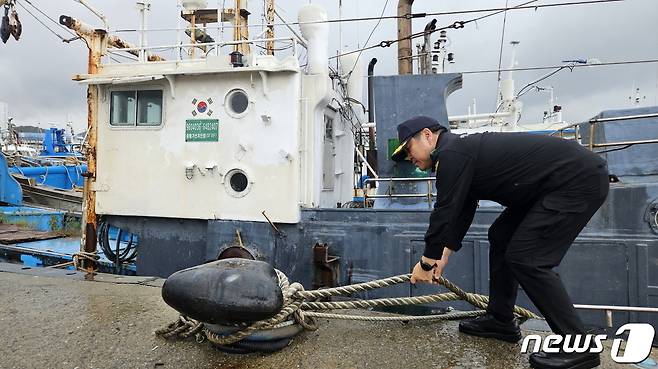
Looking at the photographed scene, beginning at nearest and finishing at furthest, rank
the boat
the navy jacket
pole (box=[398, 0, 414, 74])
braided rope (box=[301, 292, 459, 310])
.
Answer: the navy jacket, braided rope (box=[301, 292, 459, 310]), the boat, pole (box=[398, 0, 414, 74])

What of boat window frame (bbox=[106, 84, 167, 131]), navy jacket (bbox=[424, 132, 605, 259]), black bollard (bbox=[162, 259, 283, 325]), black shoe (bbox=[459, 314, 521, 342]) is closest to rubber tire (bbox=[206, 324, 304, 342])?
black bollard (bbox=[162, 259, 283, 325])

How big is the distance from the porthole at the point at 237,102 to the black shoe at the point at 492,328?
14.5ft

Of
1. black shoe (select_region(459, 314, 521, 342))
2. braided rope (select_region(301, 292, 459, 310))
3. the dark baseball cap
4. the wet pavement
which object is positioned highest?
the dark baseball cap

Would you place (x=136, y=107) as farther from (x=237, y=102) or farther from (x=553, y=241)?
(x=553, y=241)

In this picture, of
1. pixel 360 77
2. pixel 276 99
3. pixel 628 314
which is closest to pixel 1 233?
pixel 276 99

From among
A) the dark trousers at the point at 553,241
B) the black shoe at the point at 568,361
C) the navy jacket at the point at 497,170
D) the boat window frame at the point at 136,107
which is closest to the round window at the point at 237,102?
the boat window frame at the point at 136,107

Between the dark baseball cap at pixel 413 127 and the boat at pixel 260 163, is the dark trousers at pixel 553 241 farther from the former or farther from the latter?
the boat at pixel 260 163

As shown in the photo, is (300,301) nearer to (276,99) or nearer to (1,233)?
(276,99)

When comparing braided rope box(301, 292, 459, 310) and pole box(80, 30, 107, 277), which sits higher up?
pole box(80, 30, 107, 277)

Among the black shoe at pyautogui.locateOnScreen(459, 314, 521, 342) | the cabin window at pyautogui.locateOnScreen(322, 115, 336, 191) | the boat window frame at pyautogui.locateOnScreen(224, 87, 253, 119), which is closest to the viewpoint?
the black shoe at pyautogui.locateOnScreen(459, 314, 521, 342)

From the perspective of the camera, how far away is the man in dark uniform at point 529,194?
2454 millimetres

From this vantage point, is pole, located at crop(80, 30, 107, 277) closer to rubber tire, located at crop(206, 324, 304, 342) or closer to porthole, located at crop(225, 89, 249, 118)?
porthole, located at crop(225, 89, 249, 118)

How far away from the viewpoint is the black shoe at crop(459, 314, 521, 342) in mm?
2949

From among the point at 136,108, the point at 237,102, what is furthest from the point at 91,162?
the point at 237,102
